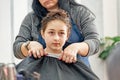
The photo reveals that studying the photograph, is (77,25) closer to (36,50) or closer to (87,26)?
(87,26)

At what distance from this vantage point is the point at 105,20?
326 cm

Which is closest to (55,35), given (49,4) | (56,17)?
(56,17)

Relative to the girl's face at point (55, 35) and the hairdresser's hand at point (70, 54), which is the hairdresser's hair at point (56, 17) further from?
the hairdresser's hand at point (70, 54)

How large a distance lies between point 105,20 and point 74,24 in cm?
196

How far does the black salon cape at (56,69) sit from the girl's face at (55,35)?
0.05 metres

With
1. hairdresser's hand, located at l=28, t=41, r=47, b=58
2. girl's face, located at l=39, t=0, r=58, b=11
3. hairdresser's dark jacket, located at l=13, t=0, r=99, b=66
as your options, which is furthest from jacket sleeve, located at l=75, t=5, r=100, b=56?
hairdresser's hand, located at l=28, t=41, r=47, b=58

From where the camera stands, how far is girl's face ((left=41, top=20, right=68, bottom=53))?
1224 mm

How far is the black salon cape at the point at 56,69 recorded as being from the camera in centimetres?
114

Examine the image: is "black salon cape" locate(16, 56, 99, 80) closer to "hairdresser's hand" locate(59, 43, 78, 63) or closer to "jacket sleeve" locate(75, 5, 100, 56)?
"hairdresser's hand" locate(59, 43, 78, 63)

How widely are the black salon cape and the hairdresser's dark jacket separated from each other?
0.14 metres

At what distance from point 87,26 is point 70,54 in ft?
0.85

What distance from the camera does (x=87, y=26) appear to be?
1.36 metres

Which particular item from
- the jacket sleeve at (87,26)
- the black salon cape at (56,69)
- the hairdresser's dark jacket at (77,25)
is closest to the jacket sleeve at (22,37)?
the hairdresser's dark jacket at (77,25)

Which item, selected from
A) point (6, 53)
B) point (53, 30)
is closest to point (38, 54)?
point (53, 30)
